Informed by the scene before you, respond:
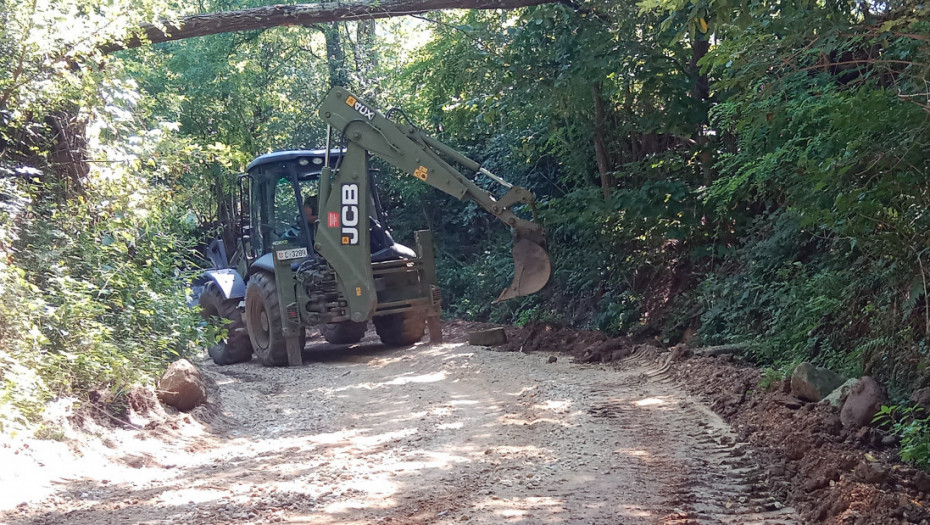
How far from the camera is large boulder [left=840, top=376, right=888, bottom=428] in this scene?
5.63 metres

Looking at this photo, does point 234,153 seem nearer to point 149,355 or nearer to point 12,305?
point 149,355

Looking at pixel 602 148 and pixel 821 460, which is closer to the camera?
pixel 821 460

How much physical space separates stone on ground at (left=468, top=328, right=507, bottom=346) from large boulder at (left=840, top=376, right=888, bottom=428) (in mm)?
6469

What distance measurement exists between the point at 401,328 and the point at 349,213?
2282 mm

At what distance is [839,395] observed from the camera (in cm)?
604

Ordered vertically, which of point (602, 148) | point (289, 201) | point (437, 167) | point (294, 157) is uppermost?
point (294, 157)

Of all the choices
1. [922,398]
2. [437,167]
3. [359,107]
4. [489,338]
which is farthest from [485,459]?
[359,107]

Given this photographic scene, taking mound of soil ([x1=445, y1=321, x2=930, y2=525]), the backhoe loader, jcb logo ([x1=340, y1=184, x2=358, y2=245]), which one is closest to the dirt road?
mound of soil ([x1=445, y1=321, x2=930, y2=525])

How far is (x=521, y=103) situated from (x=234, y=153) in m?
4.13

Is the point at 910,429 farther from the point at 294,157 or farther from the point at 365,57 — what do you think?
the point at 365,57

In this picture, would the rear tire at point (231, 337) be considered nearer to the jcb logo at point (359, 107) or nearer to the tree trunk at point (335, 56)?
the jcb logo at point (359, 107)

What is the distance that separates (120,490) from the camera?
17.7ft

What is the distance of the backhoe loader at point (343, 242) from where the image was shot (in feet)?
36.1

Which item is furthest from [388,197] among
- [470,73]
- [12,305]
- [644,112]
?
[12,305]
